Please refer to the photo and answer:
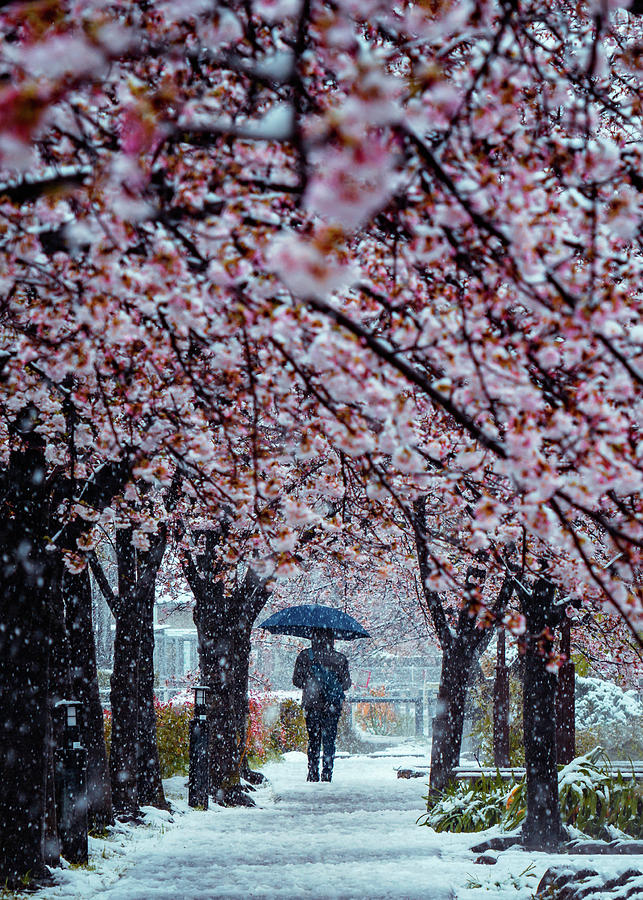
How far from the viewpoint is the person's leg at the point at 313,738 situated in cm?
1460

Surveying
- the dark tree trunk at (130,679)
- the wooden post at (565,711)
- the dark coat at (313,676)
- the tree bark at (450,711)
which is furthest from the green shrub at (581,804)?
the dark coat at (313,676)

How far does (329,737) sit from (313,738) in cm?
30

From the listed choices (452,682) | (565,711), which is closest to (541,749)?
(565,711)

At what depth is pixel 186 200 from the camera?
3109mm

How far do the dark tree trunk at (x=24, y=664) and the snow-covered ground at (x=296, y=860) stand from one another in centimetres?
40

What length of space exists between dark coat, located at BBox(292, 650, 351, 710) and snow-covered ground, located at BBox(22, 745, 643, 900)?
8.82 ft

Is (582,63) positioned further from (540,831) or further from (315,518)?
(540,831)

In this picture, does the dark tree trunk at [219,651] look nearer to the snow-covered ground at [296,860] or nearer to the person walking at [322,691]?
the snow-covered ground at [296,860]

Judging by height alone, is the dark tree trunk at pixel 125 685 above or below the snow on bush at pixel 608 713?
above

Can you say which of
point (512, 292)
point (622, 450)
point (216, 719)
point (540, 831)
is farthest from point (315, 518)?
point (216, 719)

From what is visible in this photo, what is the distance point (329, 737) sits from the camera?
14.8 metres

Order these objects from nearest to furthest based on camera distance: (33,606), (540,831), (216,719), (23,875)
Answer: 1. (23,875)
2. (33,606)
3. (540,831)
4. (216,719)

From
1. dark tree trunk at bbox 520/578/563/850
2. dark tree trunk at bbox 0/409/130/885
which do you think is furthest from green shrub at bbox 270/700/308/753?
dark tree trunk at bbox 0/409/130/885

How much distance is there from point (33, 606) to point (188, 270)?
3891 mm
